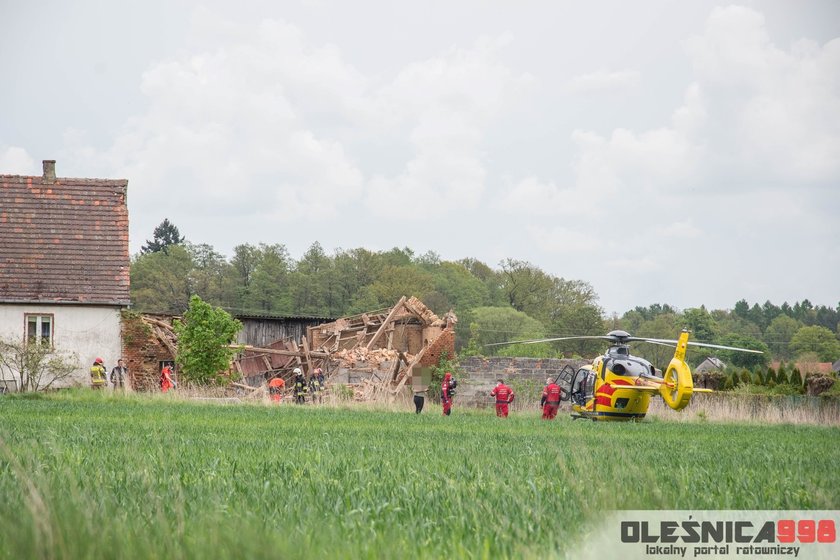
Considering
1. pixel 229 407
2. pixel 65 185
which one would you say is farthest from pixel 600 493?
pixel 65 185

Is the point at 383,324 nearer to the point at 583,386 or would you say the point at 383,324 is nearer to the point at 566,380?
the point at 566,380

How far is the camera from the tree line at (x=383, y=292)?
328ft

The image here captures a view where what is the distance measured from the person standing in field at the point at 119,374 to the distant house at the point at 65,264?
131 centimetres

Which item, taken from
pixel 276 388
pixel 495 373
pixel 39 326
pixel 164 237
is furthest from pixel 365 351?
pixel 164 237

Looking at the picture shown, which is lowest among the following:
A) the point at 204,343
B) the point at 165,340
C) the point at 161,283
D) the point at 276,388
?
the point at 276,388

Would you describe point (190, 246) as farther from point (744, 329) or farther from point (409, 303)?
point (744, 329)

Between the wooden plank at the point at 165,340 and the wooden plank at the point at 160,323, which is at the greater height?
the wooden plank at the point at 160,323

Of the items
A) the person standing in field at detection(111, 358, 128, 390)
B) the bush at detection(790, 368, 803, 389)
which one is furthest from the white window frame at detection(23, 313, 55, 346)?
the bush at detection(790, 368, 803, 389)

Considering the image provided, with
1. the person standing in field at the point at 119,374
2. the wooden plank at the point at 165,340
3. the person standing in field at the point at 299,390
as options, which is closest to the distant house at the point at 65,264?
the person standing in field at the point at 119,374

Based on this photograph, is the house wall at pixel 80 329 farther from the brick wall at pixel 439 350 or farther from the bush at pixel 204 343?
the brick wall at pixel 439 350

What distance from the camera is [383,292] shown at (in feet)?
330

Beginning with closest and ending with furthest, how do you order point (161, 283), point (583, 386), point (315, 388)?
point (583, 386), point (315, 388), point (161, 283)

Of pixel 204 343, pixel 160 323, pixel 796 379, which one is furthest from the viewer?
pixel 160 323

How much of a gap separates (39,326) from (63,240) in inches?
144
